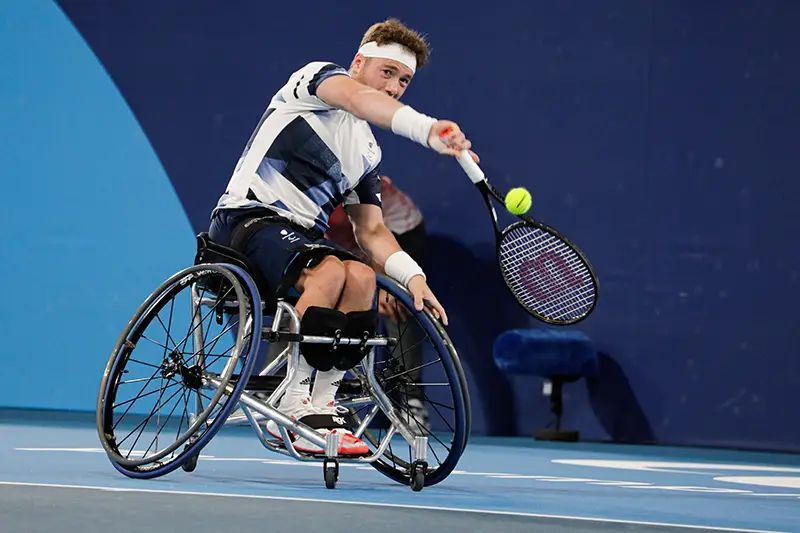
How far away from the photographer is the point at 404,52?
3684 mm

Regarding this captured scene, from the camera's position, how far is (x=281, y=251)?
3455 mm

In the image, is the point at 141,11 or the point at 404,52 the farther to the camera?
the point at 141,11

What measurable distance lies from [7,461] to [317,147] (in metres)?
1.44

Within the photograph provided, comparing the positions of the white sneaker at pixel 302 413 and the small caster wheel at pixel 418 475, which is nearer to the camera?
the white sneaker at pixel 302 413

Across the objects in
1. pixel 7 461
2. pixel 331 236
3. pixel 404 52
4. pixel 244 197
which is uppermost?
pixel 404 52

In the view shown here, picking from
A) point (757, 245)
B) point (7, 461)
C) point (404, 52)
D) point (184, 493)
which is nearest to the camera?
point (184, 493)

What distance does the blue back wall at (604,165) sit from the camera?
6285 millimetres

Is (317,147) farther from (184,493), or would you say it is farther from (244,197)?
(184,493)

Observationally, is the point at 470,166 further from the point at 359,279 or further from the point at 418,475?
the point at 418,475

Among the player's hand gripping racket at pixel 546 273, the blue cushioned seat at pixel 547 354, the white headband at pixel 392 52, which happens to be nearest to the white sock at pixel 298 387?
the white headband at pixel 392 52

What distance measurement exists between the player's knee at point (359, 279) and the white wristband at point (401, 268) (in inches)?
9.5

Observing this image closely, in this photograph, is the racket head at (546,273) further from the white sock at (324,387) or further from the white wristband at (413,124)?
the white wristband at (413,124)

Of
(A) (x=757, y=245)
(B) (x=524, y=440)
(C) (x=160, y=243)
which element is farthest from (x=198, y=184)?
(A) (x=757, y=245)

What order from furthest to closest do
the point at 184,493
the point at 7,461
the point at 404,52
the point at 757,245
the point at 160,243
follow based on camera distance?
the point at 160,243 → the point at 757,245 → the point at 7,461 → the point at 404,52 → the point at 184,493
